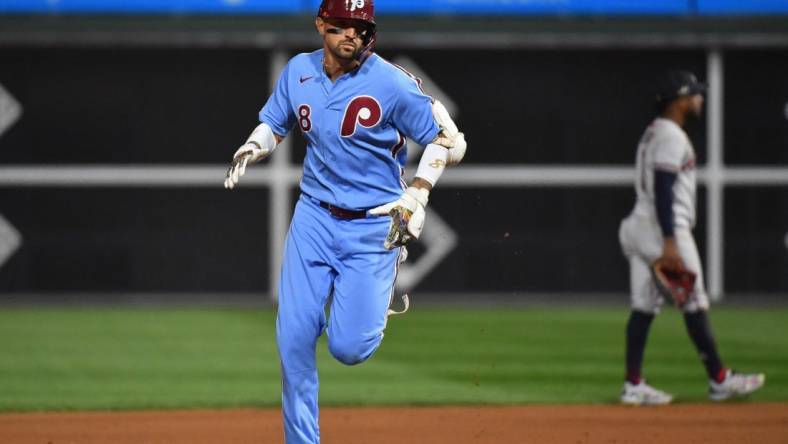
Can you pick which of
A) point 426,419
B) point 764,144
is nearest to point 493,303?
point 764,144

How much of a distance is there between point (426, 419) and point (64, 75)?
26.4 feet

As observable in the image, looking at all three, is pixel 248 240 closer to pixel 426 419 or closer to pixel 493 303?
pixel 493 303

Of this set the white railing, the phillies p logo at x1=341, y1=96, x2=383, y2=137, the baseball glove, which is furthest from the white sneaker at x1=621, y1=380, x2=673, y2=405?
the white railing

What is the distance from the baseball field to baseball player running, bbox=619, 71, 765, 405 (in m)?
0.20

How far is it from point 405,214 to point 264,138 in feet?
2.22

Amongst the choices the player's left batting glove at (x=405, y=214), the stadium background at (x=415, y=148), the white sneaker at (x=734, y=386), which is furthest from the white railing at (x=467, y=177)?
the player's left batting glove at (x=405, y=214)

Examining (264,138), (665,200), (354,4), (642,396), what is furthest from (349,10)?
(642,396)

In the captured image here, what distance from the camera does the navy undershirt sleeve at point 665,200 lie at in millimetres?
8477

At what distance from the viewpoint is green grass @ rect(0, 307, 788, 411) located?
9367mm

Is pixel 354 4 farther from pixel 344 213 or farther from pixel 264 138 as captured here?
pixel 344 213

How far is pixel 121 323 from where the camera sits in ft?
44.3

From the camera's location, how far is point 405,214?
5.90m

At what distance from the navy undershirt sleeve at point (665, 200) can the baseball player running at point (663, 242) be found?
0.06 feet

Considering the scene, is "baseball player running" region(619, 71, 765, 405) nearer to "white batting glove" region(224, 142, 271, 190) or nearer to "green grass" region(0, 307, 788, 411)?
"green grass" region(0, 307, 788, 411)
